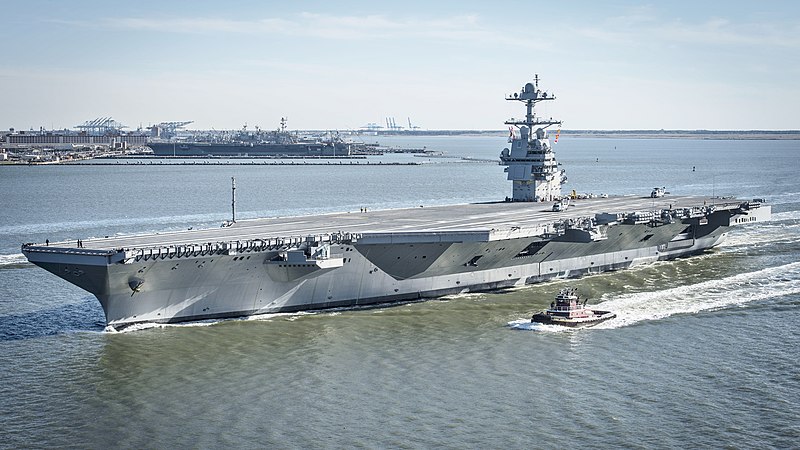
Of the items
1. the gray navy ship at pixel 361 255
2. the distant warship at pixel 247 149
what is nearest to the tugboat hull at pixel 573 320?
the gray navy ship at pixel 361 255

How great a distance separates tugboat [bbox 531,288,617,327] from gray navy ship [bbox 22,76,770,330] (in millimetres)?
2974

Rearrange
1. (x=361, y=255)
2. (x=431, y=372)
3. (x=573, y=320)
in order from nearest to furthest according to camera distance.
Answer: (x=431, y=372) → (x=573, y=320) → (x=361, y=255)

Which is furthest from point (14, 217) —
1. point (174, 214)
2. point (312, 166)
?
point (312, 166)

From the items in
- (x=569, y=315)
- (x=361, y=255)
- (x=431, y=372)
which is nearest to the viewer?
(x=431, y=372)

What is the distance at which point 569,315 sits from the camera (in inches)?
989

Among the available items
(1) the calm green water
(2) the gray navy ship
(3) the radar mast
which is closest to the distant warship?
(3) the radar mast

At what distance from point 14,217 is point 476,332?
31.6m

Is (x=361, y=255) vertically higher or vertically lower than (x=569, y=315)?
higher

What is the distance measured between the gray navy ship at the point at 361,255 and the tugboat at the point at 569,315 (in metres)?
2.97

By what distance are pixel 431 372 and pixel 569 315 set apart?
20.0 feet

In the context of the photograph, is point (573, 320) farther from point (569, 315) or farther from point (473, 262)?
point (473, 262)

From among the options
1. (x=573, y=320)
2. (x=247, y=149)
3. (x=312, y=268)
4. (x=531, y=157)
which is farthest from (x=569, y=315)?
(x=247, y=149)

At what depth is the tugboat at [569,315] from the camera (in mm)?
24922

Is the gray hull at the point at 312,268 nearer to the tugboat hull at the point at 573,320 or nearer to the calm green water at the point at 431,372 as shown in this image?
the calm green water at the point at 431,372
